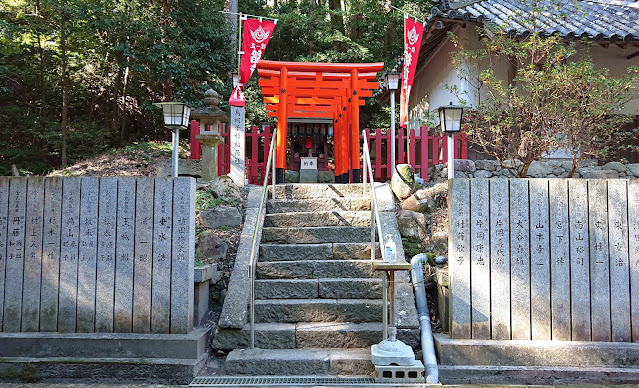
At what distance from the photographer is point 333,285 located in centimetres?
532

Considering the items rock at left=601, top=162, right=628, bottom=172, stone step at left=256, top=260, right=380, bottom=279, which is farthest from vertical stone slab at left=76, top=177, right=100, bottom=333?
rock at left=601, top=162, right=628, bottom=172

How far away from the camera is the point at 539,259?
466 centimetres

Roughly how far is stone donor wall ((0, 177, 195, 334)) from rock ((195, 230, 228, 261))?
115 centimetres

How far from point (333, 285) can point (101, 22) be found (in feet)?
40.0

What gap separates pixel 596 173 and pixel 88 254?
30.3ft

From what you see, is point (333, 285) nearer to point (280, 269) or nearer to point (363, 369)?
point (280, 269)

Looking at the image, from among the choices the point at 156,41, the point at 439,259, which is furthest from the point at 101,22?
the point at 439,259

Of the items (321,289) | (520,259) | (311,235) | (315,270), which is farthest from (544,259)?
(311,235)

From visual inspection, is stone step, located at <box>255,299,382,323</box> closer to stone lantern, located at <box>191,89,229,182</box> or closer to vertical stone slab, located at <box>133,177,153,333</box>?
vertical stone slab, located at <box>133,177,153,333</box>

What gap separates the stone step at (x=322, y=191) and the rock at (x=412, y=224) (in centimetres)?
119

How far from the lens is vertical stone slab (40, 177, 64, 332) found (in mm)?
4680

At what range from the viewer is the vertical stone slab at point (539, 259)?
4570 mm

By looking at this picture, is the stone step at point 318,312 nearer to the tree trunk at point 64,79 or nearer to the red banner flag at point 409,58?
the red banner flag at point 409,58

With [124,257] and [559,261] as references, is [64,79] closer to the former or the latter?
[124,257]
